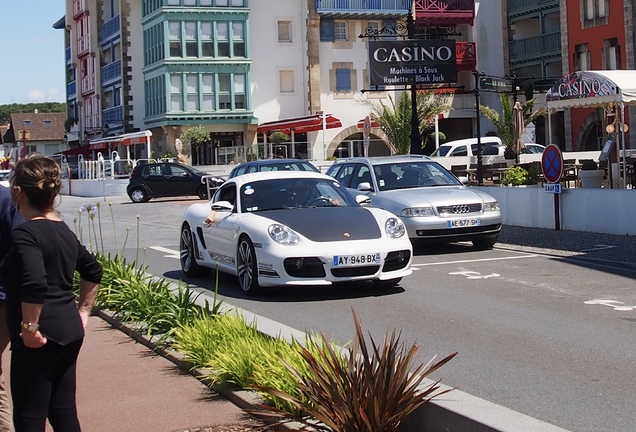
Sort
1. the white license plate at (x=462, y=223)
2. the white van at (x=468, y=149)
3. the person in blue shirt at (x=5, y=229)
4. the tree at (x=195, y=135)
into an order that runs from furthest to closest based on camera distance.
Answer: the tree at (x=195, y=135) → the white van at (x=468, y=149) → the white license plate at (x=462, y=223) → the person in blue shirt at (x=5, y=229)

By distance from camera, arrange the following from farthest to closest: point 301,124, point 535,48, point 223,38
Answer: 1. point 223,38
2. point 301,124
3. point 535,48

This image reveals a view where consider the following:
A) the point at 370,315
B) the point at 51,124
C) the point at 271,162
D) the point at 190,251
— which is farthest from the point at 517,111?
the point at 51,124

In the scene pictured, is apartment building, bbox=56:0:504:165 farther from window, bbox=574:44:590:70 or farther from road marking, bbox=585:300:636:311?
road marking, bbox=585:300:636:311

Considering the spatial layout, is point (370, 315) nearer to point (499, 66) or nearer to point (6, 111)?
point (499, 66)

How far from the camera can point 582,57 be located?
48.6 meters

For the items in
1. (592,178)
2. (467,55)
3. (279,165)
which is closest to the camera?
(279,165)

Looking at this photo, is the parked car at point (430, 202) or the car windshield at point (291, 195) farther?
the parked car at point (430, 202)

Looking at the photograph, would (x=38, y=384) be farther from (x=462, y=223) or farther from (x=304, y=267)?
(x=462, y=223)

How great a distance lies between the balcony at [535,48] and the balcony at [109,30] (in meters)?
24.6

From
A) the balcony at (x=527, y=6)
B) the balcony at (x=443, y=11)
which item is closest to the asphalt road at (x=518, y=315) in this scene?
the balcony at (x=527, y=6)

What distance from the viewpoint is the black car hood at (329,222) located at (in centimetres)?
1194

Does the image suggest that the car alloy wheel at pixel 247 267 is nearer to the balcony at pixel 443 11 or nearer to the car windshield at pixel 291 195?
the car windshield at pixel 291 195

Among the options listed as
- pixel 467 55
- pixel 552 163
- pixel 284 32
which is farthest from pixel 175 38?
pixel 552 163

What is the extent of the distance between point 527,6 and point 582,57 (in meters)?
10.1
